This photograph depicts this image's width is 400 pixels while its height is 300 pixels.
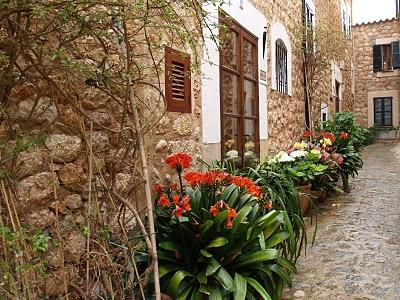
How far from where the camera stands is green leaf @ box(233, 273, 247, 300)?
2.06m

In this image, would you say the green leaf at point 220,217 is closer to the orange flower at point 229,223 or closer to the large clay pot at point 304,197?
the orange flower at point 229,223

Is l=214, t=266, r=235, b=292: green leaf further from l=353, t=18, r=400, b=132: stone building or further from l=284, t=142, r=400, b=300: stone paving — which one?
l=353, t=18, r=400, b=132: stone building

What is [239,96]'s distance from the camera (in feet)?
14.3

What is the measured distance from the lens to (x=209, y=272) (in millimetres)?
2135

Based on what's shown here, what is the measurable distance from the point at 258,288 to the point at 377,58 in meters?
16.6

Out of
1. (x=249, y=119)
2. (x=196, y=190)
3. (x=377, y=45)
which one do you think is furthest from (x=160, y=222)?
(x=377, y=45)

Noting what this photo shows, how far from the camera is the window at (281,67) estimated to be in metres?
5.80

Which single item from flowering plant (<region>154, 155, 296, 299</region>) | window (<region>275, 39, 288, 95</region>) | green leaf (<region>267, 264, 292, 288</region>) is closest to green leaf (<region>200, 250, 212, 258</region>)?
flowering plant (<region>154, 155, 296, 299</region>)

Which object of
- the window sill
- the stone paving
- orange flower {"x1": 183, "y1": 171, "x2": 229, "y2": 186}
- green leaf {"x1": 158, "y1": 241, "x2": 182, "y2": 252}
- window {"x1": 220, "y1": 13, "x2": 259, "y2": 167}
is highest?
the window sill

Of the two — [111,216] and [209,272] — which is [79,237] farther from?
[209,272]

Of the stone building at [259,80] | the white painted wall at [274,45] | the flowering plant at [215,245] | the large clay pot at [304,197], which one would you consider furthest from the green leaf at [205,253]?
the white painted wall at [274,45]

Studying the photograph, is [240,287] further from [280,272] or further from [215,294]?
[280,272]

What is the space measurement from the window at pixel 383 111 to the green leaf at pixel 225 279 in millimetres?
16541

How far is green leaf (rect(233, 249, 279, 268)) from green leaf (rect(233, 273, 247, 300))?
10cm
